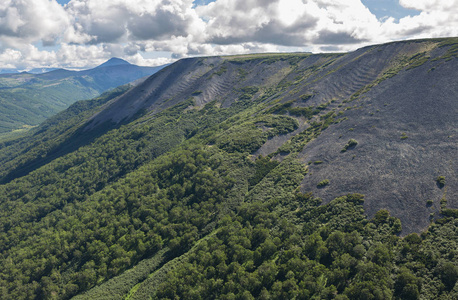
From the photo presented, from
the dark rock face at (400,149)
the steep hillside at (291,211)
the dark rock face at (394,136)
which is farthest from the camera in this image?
the dark rock face at (394,136)

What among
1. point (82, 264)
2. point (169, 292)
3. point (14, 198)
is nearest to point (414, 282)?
point (169, 292)

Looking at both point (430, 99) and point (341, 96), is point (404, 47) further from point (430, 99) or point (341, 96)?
point (430, 99)

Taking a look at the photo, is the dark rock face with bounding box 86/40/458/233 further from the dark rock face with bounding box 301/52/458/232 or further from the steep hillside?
the steep hillside

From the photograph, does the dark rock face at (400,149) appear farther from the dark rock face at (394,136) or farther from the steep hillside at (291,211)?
the steep hillside at (291,211)

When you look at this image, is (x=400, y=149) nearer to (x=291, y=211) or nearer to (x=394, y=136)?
(x=394, y=136)

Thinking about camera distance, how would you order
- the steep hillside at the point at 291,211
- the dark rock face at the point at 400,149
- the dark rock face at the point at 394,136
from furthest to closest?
1. the dark rock face at the point at 394,136
2. the dark rock face at the point at 400,149
3. the steep hillside at the point at 291,211

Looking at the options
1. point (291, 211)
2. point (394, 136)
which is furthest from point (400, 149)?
point (291, 211)

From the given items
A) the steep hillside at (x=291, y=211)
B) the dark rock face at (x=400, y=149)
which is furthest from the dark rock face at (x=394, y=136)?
the steep hillside at (x=291, y=211)

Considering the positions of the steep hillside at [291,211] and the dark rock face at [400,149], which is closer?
the steep hillside at [291,211]
